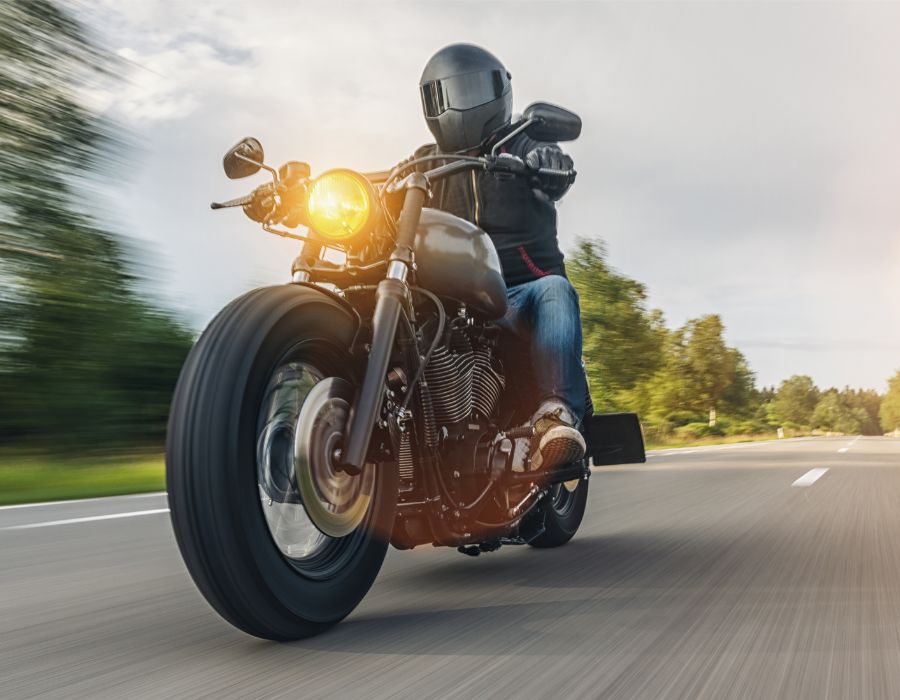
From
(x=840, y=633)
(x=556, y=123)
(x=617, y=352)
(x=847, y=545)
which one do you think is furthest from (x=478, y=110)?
(x=617, y=352)

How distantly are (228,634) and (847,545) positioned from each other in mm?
3386

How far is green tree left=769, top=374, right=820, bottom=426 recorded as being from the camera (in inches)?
6969

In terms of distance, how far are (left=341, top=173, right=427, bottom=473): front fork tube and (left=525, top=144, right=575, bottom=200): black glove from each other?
50cm

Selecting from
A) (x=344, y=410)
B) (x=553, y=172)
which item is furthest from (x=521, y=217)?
(x=344, y=410)

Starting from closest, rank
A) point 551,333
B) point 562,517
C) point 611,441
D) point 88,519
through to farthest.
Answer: point 551,333 < point 611,441 < point 562,517 < point 88,519

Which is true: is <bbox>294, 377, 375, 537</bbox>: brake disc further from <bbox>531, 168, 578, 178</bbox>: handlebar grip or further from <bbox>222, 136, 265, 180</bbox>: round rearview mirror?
<bbox>531, 168, 578, 178</bbox>: handlebar grip

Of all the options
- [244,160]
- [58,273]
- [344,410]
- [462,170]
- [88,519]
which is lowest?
[88,519]

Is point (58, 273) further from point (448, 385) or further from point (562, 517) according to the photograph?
point (448, 385)

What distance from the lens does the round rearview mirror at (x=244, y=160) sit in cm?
318

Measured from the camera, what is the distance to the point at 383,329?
9.57 ft

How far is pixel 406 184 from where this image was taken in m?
3.10

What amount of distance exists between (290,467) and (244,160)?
1.01 m

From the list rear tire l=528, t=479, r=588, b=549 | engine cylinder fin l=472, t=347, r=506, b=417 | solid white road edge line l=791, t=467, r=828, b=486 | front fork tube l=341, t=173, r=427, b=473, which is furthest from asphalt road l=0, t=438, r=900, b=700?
solid white road edge line l=791, t=467, r=828, b=486

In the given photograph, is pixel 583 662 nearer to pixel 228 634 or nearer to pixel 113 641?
pixel 228 634
